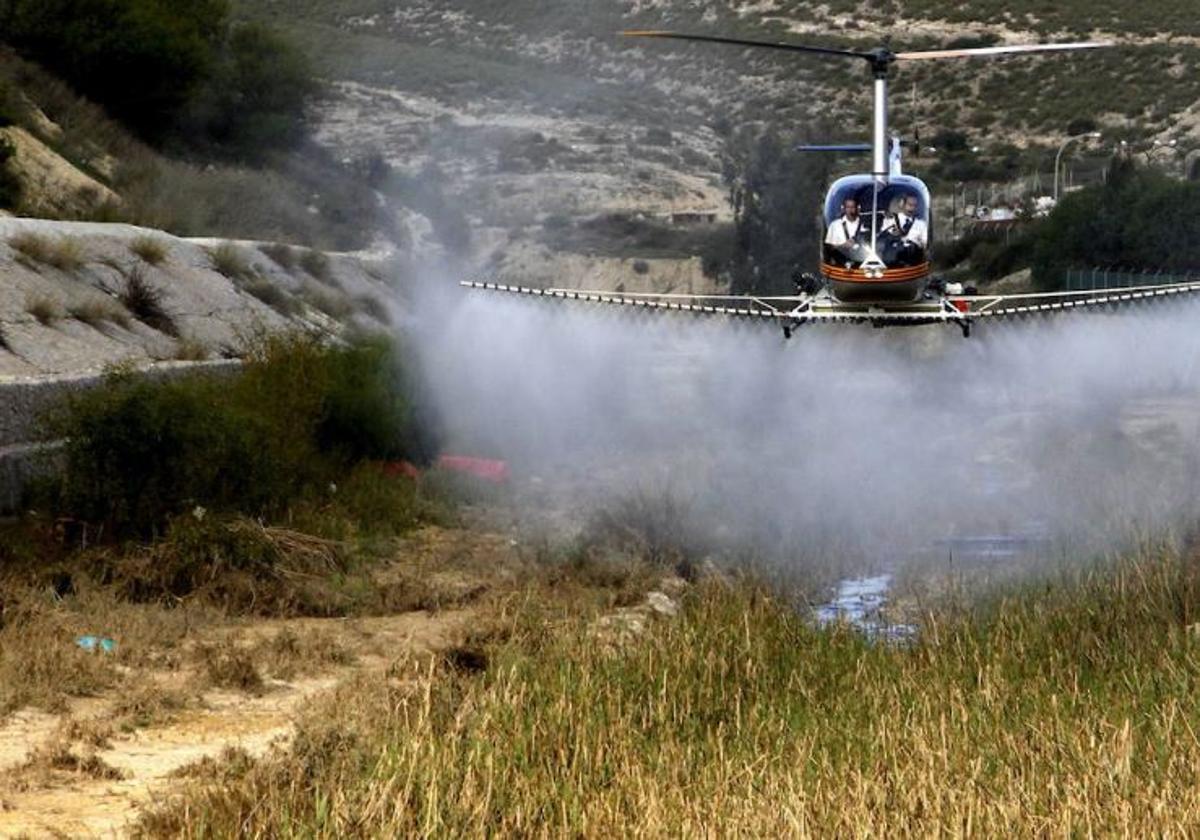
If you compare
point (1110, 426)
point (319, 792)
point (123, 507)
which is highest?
point (1110, 426)

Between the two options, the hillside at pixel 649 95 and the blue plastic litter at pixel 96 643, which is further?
the hillside at pixel 649 95

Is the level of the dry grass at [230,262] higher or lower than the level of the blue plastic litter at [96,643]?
higher

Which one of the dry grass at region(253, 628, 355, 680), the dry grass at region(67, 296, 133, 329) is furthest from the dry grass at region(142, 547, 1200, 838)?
the dry grass at region(67, 296, 133, 329)

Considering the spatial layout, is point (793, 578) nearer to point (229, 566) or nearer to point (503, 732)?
point (229, 566)

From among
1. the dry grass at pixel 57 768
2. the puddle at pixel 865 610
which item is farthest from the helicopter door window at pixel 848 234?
the dry grass at pixel 57 768

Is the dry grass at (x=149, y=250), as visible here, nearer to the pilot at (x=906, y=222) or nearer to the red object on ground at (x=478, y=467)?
the red object on ground at (x=478, y=467)

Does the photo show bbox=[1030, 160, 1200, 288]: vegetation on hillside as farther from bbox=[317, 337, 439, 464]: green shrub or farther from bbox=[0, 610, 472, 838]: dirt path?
bbox=[0, 610, 472, 838]: dirt path

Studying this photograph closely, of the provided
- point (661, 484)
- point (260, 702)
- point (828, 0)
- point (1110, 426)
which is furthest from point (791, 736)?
point (828, 0)
